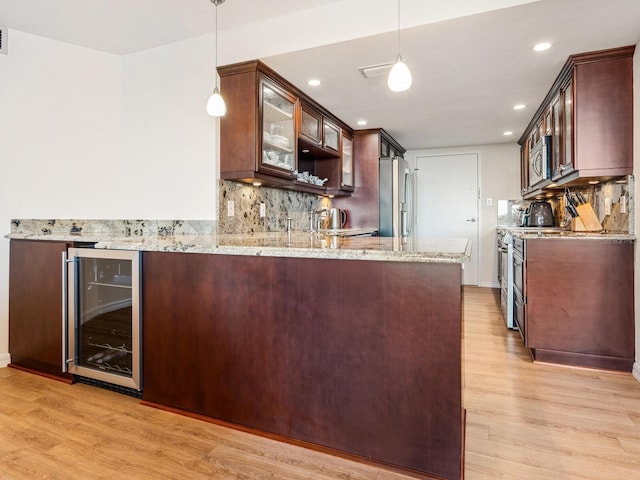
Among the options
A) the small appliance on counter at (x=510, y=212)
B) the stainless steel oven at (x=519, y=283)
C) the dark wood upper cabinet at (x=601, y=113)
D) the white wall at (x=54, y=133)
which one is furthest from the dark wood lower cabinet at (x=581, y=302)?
the white wall at (x=54, y=133)

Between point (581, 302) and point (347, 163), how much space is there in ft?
9.87

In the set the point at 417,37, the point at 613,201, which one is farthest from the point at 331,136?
the point at 613,201

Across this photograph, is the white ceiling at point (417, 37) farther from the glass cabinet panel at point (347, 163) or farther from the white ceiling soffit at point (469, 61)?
the glass cabinet panel at point (347, 163)

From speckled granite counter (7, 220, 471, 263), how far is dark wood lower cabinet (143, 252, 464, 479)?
0.06 metres

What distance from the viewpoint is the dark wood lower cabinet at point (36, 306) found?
94.3 inches

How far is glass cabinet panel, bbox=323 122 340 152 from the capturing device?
13.6ft

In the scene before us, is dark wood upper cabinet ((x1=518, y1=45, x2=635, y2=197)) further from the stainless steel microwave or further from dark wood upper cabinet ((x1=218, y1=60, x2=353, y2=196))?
dark wood upper cabinet ((x1=218, y1=60, x2=353, y2=196))

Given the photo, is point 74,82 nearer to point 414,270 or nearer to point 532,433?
point 414,270

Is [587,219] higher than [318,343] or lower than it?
higher

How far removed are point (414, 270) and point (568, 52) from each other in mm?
2292

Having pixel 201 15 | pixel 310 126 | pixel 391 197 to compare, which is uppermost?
pixel 201 15

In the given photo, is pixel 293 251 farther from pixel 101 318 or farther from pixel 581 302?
pixel 581 302

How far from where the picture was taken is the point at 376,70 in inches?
115

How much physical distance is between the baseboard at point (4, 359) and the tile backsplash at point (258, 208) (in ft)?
5.52
